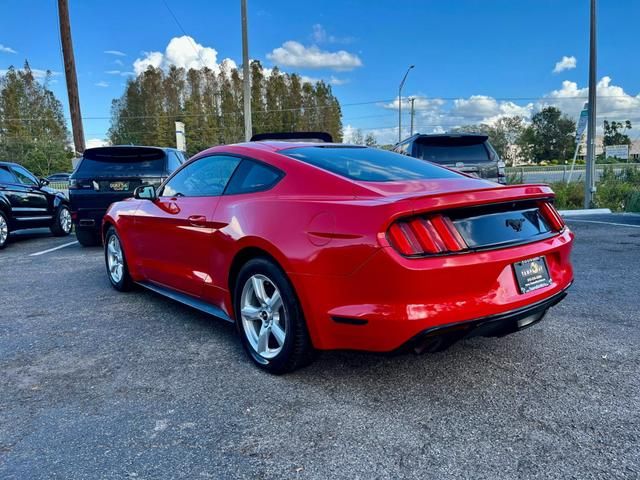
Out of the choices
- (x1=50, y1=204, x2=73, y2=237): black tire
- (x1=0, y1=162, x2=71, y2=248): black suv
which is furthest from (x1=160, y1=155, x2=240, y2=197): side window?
(x1=50, y1=204, x2=73, y2=237): black tire

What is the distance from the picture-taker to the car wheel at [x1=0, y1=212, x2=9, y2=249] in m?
8.80

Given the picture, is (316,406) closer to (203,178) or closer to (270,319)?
(270,319)

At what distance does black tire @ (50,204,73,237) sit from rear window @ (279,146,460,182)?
8.68 metres

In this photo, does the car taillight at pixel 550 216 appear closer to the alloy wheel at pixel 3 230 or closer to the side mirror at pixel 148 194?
the side mirror at pixel 148 194

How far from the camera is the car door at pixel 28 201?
9.38 metres

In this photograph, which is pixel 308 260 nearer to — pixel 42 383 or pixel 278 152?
pixel 278 152

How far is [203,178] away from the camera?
3980mm

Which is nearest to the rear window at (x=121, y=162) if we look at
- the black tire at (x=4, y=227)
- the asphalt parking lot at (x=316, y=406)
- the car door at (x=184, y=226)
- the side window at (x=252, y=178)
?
the black tire at (x=4, y=227)

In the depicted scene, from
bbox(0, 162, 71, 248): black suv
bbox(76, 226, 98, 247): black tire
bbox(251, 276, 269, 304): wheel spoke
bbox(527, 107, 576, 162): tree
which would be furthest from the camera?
bbox(527, 107, 576, 162): tree

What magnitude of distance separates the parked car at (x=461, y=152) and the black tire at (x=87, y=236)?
18.5 ft

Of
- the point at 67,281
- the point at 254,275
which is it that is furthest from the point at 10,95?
the point at 254,275

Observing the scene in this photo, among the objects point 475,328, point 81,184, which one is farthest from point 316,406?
point 81,184

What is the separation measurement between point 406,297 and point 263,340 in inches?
43.9

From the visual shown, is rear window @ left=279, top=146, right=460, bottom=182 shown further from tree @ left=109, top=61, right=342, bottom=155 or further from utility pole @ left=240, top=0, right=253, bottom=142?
tree @ left=109, top=61, right=342, bottom=155
